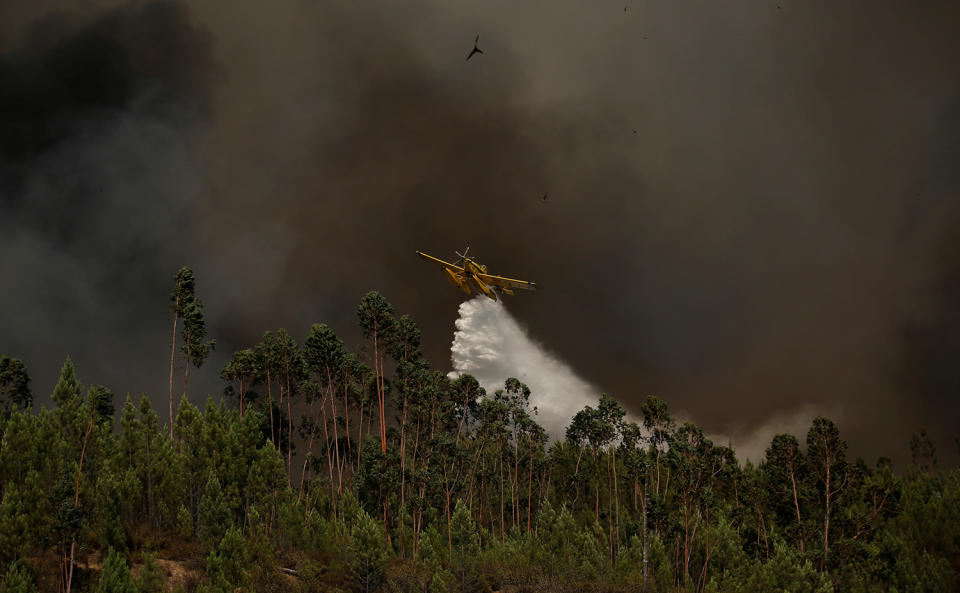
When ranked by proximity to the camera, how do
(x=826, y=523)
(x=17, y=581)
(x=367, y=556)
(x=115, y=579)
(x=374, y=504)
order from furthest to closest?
(x=374, y=504) → (x=367, y=556) → (x=826, y=523) → (x=115, y=579) → (x=17, y=581)

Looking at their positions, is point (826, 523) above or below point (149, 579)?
above

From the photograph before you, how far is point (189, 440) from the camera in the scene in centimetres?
6291

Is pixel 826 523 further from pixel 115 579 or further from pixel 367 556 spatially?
pixel 115 579

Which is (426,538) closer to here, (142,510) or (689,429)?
(142,510)

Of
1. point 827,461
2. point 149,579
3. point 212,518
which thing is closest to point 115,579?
point 149,579

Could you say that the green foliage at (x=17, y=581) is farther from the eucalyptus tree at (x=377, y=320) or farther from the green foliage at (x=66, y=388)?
the eucalyptus tree at (x=377, y=320)

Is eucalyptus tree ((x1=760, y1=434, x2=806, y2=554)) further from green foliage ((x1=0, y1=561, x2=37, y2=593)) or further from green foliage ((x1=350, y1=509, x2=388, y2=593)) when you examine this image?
green foliage ((x1=0, y1=561, x2=37, y2=593))

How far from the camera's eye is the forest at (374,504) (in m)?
48.8

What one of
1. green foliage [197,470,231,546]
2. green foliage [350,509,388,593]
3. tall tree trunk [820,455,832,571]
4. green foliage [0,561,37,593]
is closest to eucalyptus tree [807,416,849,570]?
tall tree trunk [820,455,832,571]

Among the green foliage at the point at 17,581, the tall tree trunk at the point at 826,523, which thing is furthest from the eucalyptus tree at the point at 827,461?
the green foliage at the point at 17,581

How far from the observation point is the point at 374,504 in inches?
2953

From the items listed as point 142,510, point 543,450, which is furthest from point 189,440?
point 543,450

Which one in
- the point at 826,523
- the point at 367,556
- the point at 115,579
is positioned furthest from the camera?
the point at 367,556

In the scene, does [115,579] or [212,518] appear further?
[212,518]
